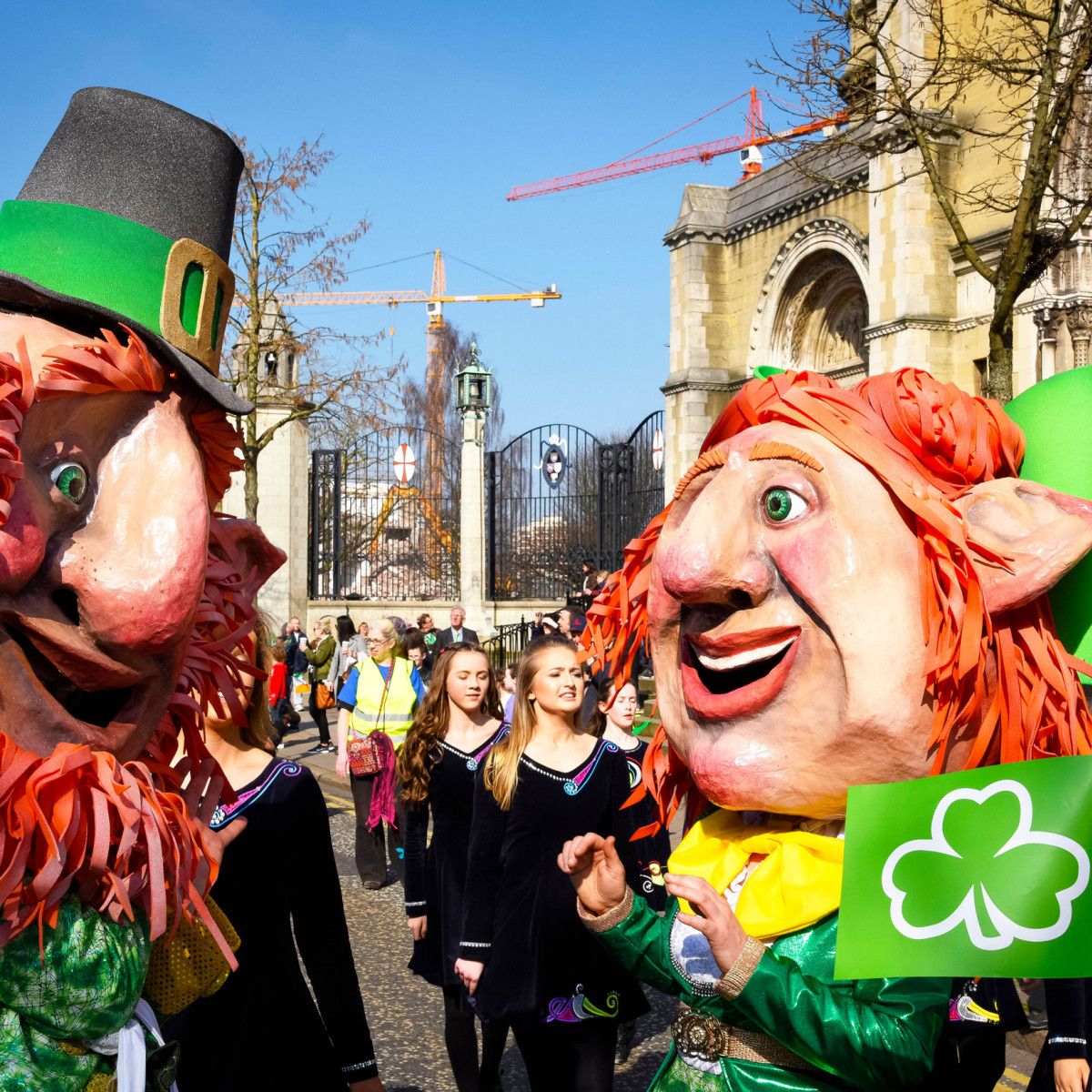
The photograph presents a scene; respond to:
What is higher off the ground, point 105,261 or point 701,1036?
point 105,261

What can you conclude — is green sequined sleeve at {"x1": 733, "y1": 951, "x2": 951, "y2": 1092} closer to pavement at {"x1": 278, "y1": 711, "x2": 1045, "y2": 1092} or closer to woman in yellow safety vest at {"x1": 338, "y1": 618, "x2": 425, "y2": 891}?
pavement at {"x1": 278, "y1": 711, "x2": 1045, "y2": 1092}

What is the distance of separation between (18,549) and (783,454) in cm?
148

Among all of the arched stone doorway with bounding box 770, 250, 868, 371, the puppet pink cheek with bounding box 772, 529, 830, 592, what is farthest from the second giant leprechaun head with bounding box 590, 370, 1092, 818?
the arched stone doorway with bounding box 770, 250, 868, 371

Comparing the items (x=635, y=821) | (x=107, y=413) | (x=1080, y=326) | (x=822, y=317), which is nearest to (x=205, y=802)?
(x=107, y=413)

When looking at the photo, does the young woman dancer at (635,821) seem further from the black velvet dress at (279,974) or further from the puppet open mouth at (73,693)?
the puppet open mouth at (73,693)

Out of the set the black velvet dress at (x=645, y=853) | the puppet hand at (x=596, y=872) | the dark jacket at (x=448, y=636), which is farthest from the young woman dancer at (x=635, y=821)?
the dark jacket at (x=448, y=636)

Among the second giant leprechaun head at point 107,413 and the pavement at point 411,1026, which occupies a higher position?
the second giant leprechaun head at point 107,413

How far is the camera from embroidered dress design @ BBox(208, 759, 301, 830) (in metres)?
Answer: 3.51

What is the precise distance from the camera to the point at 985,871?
247cm

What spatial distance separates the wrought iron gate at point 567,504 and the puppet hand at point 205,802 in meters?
18.2

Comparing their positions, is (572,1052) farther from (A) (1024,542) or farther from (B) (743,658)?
(A) (1024,542)

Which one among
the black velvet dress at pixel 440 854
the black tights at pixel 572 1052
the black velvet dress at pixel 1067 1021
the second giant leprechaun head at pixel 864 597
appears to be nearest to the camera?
the second giant leprechaun head at pixel 864 597

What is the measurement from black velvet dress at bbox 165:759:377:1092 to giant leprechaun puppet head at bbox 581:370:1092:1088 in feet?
2.65

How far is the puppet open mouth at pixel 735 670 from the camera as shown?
2744 millimetres
